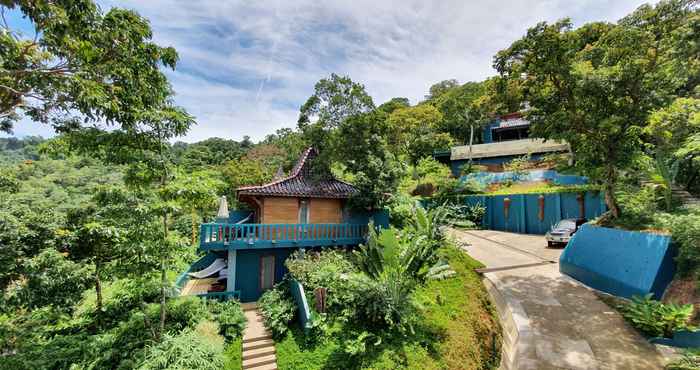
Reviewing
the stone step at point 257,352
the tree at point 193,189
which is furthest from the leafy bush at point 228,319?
the tree at point 193,189

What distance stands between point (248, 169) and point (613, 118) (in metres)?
29.6

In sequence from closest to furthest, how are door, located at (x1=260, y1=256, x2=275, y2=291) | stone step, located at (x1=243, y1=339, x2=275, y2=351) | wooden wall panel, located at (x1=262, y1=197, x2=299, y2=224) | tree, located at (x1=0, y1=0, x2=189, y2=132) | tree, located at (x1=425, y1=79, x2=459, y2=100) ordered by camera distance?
tree, located at (x1=0, y1=0, x2=189, y2=132)
stone step, located at (x1=243, y1=339, x2=275, y2=351)
door, located at (x1=260, y1=256, x2=275, y2=291)
wooden wall panel, located at (x1=262, y1=197, x2=299, y2=224)
tree, located at (x1=425, y1=79, x2=459, y2=100)

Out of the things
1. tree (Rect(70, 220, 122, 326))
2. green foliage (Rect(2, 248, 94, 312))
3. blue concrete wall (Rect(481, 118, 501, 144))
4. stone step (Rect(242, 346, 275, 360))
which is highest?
Result: blue concrete wall (Rect(481, 118, 501, 144))

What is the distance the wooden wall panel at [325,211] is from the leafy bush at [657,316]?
37.0ft

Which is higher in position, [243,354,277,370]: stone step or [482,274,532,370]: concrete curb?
[482,274,532,370]: concrete curb

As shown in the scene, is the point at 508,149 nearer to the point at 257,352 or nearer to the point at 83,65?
the point at 257,352

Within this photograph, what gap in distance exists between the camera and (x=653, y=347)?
7.38 m

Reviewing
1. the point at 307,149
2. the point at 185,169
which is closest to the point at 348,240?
the point at 307,149

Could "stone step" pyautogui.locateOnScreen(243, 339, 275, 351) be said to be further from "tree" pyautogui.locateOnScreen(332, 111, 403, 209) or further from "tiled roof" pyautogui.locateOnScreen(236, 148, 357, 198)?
"tree" pyautogui.locateOnScreen(332, 111, 403, 209)

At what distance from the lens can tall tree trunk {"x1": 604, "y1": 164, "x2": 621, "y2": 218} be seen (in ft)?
36.5

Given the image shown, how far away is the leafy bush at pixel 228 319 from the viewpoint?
965 centimetres

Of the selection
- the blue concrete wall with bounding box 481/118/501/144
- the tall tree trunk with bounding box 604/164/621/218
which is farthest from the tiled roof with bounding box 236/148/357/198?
the blue concrete wall with bounding box 481/118/501/144

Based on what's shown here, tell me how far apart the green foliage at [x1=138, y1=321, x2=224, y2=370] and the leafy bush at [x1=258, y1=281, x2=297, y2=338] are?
1.82 m

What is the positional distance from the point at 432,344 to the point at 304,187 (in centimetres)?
873
